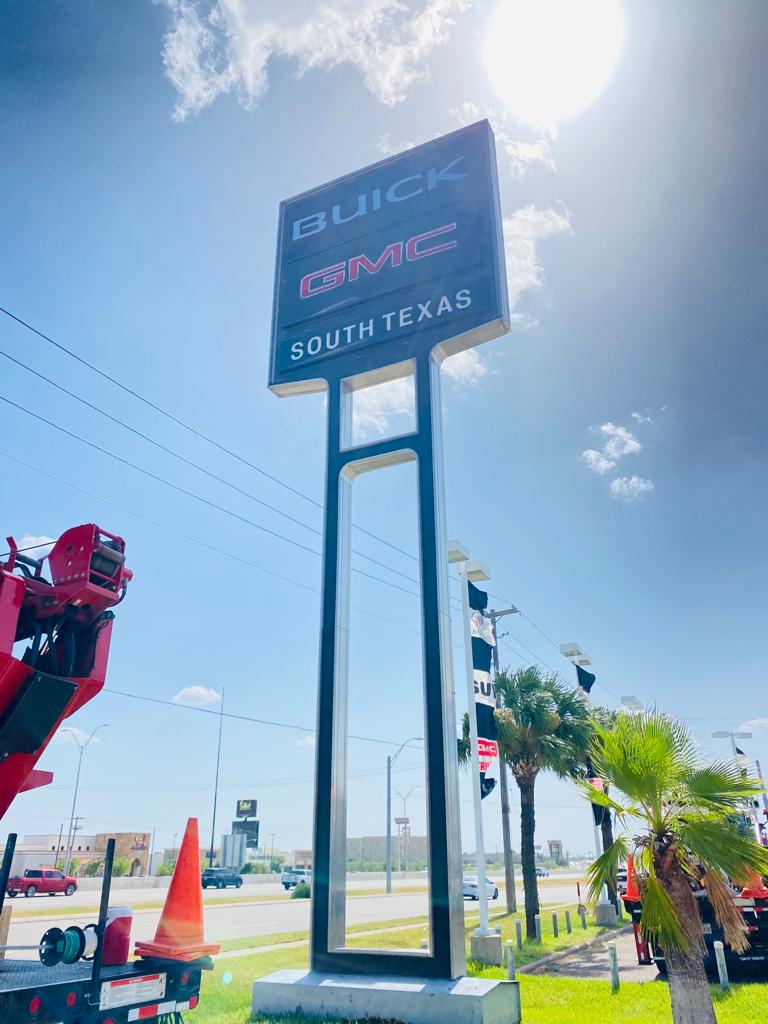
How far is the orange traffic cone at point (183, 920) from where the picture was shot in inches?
267

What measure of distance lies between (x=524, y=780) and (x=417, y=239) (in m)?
17.4

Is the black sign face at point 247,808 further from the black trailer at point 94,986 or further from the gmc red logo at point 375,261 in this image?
the black trailer at point 94,986

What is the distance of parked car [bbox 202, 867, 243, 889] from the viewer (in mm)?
49500

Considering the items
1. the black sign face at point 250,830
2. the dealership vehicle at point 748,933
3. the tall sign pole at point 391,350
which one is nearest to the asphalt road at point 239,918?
the tall sign pole at point 391,350

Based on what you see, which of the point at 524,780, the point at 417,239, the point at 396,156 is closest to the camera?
the point at 417,239

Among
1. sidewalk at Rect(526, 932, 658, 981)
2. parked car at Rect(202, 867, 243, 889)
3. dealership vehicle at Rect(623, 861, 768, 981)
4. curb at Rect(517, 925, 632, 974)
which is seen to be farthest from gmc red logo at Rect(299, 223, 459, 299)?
parked car at Rect(202, 867, 243, 889)

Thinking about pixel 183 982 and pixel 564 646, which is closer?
pixel 183 982

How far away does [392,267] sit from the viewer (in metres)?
12.4

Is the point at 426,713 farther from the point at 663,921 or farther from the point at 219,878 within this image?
the point at 219,878

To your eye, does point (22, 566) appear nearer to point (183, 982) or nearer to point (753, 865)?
point (183, 982)

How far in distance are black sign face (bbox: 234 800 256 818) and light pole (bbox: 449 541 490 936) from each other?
81.8 metres

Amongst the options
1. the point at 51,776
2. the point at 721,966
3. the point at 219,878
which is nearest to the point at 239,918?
the point at 721,966

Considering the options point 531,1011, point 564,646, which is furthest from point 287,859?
point 531,1011

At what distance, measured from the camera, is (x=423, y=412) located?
36.5 feet
